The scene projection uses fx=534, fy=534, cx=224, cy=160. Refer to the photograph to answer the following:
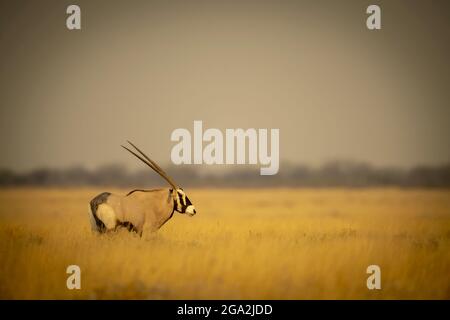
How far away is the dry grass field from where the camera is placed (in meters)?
7.70

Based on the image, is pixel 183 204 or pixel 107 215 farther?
pixel 183 204

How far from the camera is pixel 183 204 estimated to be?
10.1 m

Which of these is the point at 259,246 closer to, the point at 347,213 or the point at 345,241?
the point at 345,241

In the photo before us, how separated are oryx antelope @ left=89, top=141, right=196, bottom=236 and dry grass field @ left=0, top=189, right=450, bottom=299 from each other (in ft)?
0.72

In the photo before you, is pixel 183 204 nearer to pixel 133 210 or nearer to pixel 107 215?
pixel 133 210

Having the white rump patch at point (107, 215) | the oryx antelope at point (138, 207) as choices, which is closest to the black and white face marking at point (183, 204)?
the oryx antelope at point (138, 207)

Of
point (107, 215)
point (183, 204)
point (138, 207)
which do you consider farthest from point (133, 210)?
point (183, 204)

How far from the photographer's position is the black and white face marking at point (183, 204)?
10.0 metres

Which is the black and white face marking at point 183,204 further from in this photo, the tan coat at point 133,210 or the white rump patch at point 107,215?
the white rump patch at point 107,215

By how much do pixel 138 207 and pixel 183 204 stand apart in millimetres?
844

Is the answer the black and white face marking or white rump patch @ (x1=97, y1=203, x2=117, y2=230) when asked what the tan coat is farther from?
the black and white face marking

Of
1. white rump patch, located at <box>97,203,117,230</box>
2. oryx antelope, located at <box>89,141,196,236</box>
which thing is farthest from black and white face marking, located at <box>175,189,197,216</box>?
white rump patch, located at <box>97,203,117,230</box>

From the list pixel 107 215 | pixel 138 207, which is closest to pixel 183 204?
pixel 138 207

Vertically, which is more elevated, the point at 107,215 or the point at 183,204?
the point at 183,204
